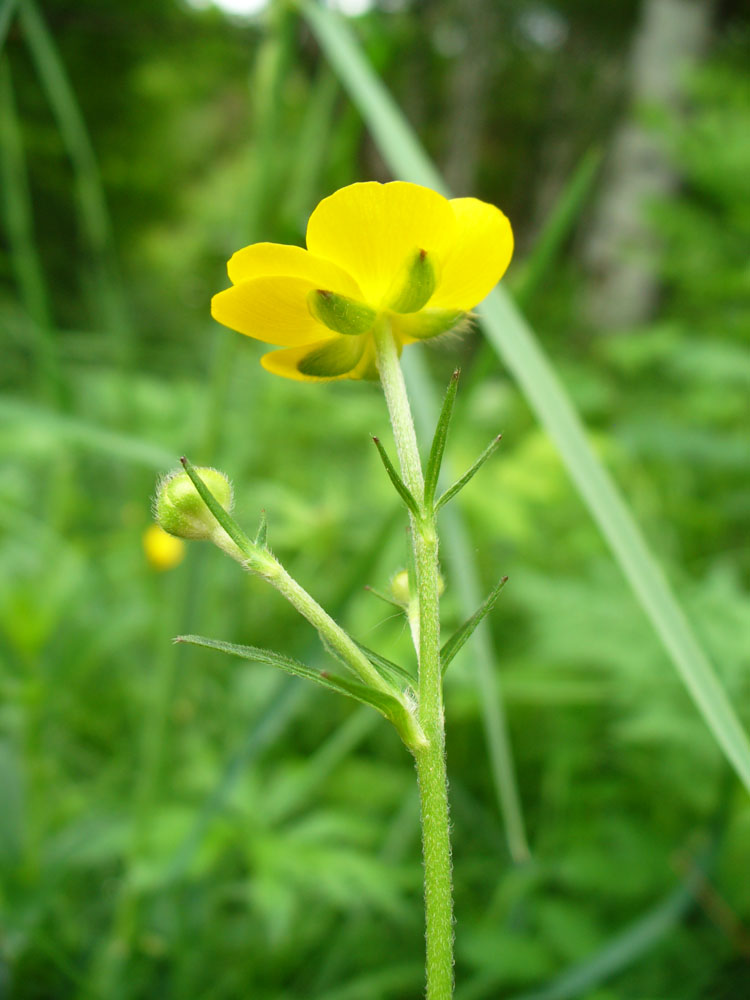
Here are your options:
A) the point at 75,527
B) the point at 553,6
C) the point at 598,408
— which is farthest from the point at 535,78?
the point at 75,527

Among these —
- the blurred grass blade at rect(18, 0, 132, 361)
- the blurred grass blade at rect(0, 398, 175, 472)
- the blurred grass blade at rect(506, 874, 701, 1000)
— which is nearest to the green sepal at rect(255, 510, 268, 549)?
the blurred grass blade at rect(0, 398, 175, 472)

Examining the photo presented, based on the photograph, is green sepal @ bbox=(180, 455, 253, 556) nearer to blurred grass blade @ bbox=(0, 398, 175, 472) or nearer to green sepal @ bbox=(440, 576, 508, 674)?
green sepal @ bbox=(440, 576, 508, 674)

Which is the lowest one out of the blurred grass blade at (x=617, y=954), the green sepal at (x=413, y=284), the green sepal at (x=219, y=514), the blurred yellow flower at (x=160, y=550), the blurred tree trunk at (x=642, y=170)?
the blurred grass blade at (x=617, y=954)

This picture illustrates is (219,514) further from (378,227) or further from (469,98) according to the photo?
(469,98)

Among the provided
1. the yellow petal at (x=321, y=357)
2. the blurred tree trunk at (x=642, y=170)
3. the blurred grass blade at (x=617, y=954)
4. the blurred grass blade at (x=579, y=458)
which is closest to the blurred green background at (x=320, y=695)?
the blurred grass blade at (x=617, y=954)

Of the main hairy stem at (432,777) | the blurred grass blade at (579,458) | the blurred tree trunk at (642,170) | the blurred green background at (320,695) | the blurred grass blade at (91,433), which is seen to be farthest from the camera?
the blurred tree trunk at (642,170)

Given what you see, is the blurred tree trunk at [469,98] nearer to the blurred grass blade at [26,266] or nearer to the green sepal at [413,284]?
the blurred grass blade at [26,266]
